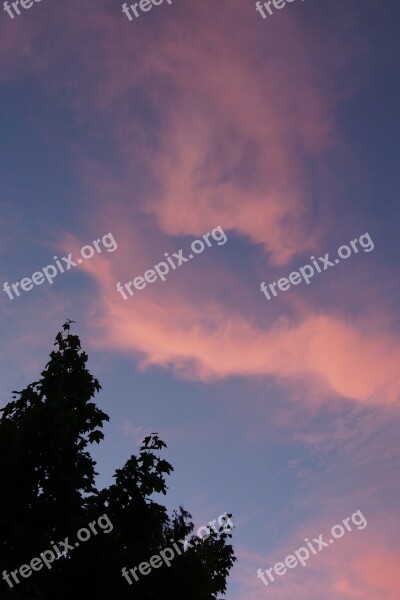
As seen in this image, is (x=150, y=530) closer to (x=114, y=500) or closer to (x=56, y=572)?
(x=114, y=500)

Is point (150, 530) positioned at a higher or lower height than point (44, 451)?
lower

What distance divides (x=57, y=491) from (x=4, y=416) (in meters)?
2.23

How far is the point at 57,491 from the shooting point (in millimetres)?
11578

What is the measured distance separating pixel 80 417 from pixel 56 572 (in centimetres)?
325

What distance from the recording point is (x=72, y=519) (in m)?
10.8

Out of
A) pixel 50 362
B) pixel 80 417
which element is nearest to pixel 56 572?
pixel 80 417

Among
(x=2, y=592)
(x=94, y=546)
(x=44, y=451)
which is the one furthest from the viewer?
(x=44, y=451)

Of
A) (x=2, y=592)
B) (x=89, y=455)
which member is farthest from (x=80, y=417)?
(x=2, y=592)

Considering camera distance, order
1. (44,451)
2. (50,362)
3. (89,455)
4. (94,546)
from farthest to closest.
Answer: (50,362)
(89,455)
(44,451)
(94,546)

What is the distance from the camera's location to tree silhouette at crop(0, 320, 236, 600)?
1048 centimetres

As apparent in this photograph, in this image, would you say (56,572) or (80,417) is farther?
(80,417)

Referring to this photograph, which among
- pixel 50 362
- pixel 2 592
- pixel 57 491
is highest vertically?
pixel 50 362

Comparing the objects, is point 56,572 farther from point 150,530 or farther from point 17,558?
point 150,530

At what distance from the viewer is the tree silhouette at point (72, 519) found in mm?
10477
